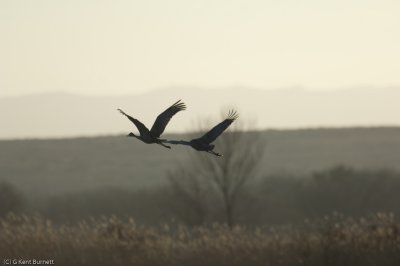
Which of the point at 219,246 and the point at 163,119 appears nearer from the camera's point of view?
the point at 163,119

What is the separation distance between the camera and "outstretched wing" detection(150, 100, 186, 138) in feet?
32.6

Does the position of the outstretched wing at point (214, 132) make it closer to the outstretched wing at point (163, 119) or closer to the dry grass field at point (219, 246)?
the outstretched wing at point (163, 119)

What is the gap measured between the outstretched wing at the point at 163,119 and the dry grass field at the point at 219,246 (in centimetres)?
1061

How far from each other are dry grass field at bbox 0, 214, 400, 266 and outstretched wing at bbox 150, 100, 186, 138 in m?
10.6

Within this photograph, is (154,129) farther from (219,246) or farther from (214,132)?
(219,246)

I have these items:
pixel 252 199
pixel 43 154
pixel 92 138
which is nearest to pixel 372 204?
pixel 252 199

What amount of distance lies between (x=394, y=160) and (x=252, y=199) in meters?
48.0

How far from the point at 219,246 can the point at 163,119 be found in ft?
41.9

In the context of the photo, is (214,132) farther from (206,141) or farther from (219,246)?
(219,246)

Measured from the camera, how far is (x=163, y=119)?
10.1 metres

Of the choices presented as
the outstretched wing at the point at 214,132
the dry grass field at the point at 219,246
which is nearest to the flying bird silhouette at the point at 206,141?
the outstretched wing at the point at 214,132

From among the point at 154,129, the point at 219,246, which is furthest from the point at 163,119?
the point at 219,246

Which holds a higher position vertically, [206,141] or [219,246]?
[206,141]

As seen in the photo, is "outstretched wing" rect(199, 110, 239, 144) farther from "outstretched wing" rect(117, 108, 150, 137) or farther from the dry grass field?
the dry grass field
